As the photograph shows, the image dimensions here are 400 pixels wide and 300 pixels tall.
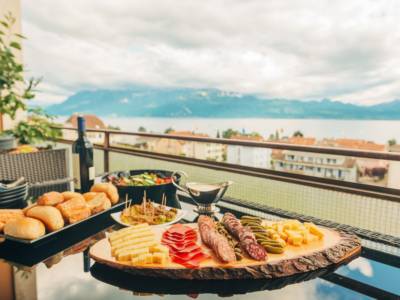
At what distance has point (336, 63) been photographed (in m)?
49.8

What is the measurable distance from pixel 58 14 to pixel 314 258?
28.1 feet

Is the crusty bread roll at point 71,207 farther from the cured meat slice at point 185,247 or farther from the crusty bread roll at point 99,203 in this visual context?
the cured meat slice at point 185,247

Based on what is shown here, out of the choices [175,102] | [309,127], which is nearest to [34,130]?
[309,127]

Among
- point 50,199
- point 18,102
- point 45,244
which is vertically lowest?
point 45,244

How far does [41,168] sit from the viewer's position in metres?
1.76

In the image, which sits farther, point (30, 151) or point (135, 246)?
point (30, 151)

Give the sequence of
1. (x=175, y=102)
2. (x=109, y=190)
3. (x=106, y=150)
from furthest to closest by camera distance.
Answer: (x=175, y=102) → (x=106, y=150) → (x=109, y=190)

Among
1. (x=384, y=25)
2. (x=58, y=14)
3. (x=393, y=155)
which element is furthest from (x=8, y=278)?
(x=384, y=25)

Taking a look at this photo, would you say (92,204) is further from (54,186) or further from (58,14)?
(58,14)

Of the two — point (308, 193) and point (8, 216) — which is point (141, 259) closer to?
point (8, 216)

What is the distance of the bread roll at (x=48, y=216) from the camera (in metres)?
0.84

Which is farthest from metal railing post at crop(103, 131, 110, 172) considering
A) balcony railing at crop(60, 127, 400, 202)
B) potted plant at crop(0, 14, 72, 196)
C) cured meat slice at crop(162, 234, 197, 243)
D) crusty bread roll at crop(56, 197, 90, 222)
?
cured meat slice at crop(162, 234, 197, 243)

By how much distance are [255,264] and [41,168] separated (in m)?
1.59

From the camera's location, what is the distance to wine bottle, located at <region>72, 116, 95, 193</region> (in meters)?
1.28
